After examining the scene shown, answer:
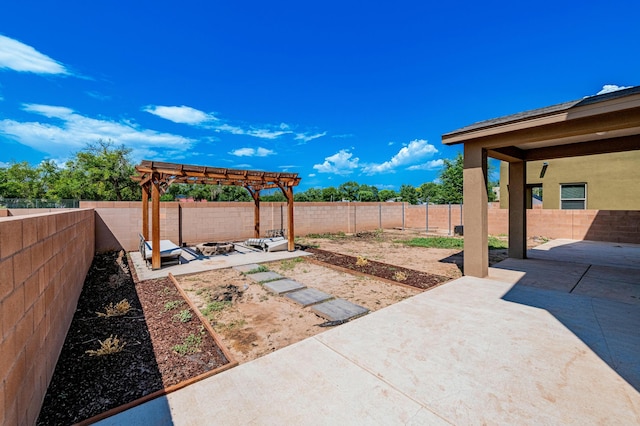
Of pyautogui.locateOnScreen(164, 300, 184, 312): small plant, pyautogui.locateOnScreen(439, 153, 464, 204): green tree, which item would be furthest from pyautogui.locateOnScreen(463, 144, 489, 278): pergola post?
pyautogui.locateOnScreen(439, 153, 464, 204): green tree

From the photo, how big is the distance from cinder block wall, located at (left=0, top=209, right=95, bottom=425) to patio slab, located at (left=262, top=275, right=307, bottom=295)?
2927 millimetres

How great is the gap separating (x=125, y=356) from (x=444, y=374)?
10.9 feet

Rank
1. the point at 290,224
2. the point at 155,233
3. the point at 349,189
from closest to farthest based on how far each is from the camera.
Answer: the point at 155,233, the point at 290,224, the point at 349,189

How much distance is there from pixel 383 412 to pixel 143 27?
23.7 meters

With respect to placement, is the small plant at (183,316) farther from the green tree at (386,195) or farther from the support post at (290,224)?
the green tree at (386,195)

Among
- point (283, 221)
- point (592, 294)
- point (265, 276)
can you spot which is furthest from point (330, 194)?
point (592, 294)

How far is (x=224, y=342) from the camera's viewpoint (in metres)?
3.12

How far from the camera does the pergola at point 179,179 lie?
665cm

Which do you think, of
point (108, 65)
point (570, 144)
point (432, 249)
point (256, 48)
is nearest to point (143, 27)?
point (256, 48)

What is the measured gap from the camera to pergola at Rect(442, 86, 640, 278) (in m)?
4.08

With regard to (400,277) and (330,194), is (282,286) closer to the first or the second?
(400,277)

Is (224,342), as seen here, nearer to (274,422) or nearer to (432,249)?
(274,422)

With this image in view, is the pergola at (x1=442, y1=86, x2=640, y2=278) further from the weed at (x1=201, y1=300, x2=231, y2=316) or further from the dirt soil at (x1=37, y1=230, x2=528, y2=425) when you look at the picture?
the weed at (x1=201, y1=300, x2=231, y2=316)

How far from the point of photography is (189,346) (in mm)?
3006
